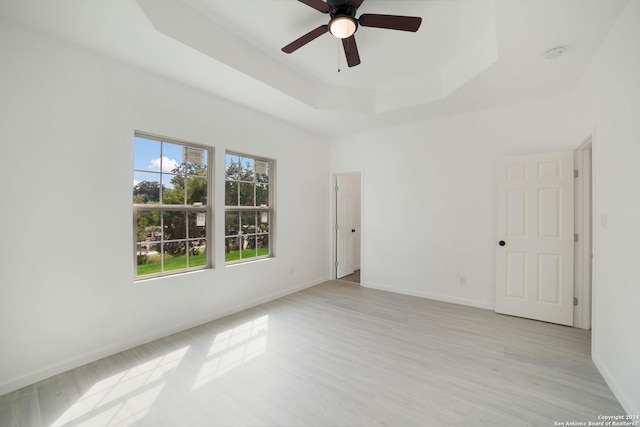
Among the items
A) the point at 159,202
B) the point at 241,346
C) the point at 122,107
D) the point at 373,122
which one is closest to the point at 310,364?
the point at 241,346

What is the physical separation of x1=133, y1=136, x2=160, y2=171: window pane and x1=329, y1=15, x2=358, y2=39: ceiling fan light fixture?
7.30ft

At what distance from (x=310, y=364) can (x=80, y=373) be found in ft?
6.40

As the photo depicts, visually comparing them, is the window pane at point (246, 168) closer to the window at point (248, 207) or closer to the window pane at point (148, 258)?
the window at point (248, 207)

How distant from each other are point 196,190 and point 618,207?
3.96 metres

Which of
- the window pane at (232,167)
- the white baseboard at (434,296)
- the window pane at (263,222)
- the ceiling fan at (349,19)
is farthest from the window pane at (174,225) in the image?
the white baseboard at (434,296)

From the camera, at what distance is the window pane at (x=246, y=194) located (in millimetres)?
3865

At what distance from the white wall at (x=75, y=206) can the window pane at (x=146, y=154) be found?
15 centimetres

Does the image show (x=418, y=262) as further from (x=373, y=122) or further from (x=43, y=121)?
(x=43, y=121)

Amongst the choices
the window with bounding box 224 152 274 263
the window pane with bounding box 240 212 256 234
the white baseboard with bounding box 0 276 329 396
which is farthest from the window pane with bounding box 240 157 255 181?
the white baseboard with bounding box 0 276 329 396

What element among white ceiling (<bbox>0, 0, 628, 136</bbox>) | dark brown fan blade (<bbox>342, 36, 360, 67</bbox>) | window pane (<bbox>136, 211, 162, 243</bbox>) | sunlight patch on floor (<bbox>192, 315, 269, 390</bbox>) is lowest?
sunlight patch on floor (<bbox>192, 315, 269, 390</bbox>)

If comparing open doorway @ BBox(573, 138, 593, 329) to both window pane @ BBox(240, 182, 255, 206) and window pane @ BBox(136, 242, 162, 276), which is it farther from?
window pane @ BBox(136, 242, 162, 276)

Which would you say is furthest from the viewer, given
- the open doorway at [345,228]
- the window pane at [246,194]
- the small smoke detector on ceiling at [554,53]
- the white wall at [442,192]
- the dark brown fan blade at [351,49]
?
the open doorway at [345,228]

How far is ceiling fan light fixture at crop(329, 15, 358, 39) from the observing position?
196cm

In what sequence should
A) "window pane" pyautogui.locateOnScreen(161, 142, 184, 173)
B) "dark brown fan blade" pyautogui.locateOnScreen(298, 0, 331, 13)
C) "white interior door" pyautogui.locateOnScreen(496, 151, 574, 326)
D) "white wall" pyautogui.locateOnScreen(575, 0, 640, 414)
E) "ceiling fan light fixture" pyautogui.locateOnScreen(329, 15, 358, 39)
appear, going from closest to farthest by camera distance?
"white wall" pyautogui.locateOnScreen(575, 0, 640, 414), "dark brown fan blade" pyautogui.locateOnScreen(298, 0, 331, 13), "ceiling fan light fixture" pyautogui.locateOnScreen(329, 15, 358, 39), "window pane" pyautogui.locateOnScreen(161, 142, 184, 173), "white interior door" pyautogui.locateOnScreen(496, 151, 574, 326)
